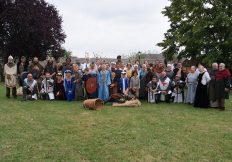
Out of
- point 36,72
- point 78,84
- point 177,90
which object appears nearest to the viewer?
point 177,90

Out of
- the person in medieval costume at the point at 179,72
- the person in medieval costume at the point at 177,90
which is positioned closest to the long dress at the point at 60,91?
the person in medieval costume at the point at 177,90

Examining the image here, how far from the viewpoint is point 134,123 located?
1009 centimetres

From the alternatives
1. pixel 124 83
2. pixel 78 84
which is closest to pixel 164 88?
pixel 124 83

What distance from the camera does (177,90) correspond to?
15.6 m

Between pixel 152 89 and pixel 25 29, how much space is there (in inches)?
753

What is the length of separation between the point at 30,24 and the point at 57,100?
18263 millimetres

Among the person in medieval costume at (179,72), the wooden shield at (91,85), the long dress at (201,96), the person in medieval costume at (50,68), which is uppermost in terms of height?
the person in medieval costume at (50,68)

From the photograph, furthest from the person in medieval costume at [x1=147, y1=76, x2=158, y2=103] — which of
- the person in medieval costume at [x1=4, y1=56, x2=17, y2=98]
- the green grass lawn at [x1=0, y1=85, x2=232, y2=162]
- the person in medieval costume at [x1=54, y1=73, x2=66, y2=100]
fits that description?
the person in medieval costume at [x1=4, y1=56, x2=17, y2=98]

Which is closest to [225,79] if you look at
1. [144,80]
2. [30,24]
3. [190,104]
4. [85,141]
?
[190,104]

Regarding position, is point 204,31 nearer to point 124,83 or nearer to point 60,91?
point 124,83

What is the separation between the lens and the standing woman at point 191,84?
14.9 meters

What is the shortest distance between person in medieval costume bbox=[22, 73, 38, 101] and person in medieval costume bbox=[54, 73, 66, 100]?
0.86 m

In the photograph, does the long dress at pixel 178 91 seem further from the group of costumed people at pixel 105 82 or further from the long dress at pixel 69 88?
the long dress at pixel 69 88

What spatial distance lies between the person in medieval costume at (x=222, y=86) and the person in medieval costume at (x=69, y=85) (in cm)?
569
